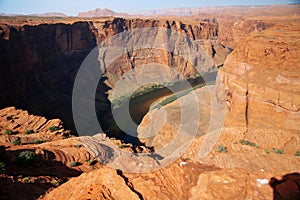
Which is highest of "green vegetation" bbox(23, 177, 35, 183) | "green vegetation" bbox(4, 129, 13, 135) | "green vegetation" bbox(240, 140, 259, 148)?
"green vegetation" bbox(23, 177, 35, 183)

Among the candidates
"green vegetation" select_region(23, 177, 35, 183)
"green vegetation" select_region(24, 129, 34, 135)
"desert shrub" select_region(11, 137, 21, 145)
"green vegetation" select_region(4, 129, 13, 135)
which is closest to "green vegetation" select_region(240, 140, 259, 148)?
"green vegetation" select_region(23, 177, 35, 183)

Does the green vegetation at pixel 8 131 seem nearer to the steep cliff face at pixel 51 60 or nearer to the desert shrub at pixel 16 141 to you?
the desert shrub at pixel 16 141

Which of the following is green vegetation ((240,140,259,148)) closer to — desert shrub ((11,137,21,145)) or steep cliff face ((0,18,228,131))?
desert shrub ((11,137,21,145))

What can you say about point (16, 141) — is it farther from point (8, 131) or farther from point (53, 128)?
point (53, 128)

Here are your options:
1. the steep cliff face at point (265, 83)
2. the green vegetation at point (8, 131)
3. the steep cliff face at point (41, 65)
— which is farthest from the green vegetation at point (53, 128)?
the steep cliff face at point (41, 65)

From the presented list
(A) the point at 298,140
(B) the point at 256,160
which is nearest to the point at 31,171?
(B) the point at 256,160

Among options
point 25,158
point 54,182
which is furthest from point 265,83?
point 25,158
